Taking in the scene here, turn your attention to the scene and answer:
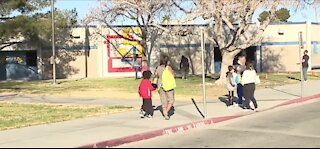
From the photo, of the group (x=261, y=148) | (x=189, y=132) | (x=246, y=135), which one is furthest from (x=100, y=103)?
(x=261, y=148)

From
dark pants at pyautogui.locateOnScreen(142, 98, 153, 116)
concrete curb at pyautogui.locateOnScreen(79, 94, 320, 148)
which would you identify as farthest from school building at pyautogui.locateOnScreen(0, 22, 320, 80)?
concrete curb at pyautogui.locateOnScreen(79, 94, 320, 148)

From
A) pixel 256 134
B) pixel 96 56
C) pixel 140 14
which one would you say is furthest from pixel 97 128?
pixel 96 56

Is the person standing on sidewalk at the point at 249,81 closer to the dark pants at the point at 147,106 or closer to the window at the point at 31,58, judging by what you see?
the dark pants at the point at 147,106

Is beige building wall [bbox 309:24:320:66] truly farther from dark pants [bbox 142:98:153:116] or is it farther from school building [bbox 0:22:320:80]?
dark pants [bbox 142:98:153:116]

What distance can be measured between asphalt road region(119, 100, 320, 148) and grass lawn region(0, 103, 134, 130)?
4.23 m

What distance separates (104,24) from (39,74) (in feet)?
31.8

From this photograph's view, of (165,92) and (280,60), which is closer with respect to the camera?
(165,92)

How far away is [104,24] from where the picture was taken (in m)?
39.4

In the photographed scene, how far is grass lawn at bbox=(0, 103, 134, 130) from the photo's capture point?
46.8 feet

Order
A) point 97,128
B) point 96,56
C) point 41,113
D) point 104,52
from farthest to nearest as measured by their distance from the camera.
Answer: point 104,52, point 96,56, point 41,113, point 97,128

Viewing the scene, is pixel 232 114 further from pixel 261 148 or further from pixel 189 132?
pixel 261 148

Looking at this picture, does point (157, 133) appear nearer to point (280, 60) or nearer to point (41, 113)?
point (41, 113)

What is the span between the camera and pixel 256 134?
11508mm

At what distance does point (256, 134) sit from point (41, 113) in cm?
756
